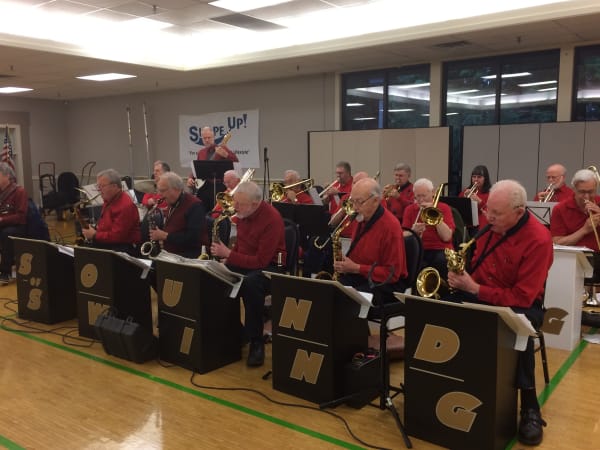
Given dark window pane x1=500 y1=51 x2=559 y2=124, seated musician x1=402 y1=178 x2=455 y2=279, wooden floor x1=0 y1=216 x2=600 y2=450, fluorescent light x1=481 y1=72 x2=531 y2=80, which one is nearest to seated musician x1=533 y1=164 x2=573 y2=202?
seated musician x1=402 y1=178 x2=455 y2=279

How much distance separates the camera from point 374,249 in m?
3.62

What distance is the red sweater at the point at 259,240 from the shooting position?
397cm

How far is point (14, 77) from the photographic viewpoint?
967 centimetres

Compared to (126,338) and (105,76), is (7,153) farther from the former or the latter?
(126,338)

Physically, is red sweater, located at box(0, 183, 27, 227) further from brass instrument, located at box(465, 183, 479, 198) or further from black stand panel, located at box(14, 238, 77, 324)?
brass instrument, located at box(465, 183, 479, 198)

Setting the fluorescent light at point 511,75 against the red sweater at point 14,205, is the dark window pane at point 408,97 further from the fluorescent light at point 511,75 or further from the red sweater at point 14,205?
the red sweater at point 14,205

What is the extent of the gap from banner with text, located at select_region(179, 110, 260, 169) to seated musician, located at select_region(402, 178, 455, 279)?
6.18 m

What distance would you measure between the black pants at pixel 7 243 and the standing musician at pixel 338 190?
11.5ft

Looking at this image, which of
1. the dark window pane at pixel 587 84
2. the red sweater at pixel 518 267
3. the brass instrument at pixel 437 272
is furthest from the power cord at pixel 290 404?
the dark window pane at pixel 587 84

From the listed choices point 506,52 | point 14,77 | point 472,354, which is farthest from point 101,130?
point 472,354

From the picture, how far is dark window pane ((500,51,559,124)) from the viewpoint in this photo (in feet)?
25.2

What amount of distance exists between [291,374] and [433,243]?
6.60 feet

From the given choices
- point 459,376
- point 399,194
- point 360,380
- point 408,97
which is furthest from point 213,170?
point 459,376

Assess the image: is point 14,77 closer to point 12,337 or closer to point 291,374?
point 12,337
